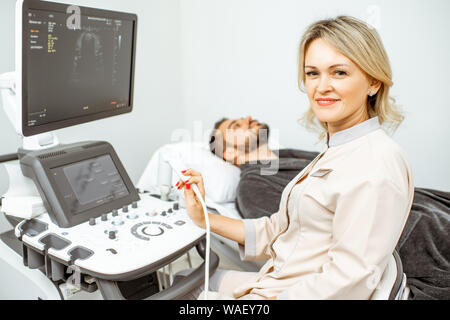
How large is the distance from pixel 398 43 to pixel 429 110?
390mm

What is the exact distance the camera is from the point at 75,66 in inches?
46.7

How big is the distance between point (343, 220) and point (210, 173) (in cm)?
113

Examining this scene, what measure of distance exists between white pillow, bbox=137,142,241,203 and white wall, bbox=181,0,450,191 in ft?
2.10

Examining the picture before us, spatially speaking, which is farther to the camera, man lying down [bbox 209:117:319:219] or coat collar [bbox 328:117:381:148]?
man lying down [bbox 209:117:319:219]

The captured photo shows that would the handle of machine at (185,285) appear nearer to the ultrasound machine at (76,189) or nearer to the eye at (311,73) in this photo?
the ultrasound machine at (76,189)

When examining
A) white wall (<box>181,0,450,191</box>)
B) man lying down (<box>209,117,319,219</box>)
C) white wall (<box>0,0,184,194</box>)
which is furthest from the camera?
white wall (<box>0,0,184,194</box>)

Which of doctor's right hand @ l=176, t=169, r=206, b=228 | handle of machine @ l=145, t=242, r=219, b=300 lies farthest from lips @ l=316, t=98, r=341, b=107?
handle of machine @ l=145, t=242, r=219, b=300

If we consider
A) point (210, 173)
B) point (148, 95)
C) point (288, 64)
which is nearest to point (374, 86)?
point (210, 173)

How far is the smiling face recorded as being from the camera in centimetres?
92

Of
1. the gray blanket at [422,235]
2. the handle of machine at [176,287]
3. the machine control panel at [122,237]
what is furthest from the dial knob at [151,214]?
the gray blanket at [422,235]

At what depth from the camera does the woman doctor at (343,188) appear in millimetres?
814

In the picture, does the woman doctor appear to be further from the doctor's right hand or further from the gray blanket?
the gray blanket
